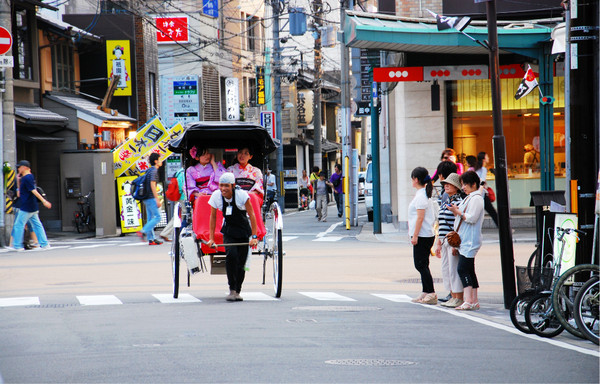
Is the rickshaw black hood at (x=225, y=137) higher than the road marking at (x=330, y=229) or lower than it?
higher

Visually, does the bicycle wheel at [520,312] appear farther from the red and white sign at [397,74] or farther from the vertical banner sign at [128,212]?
the vertical banner sign at [128,212]

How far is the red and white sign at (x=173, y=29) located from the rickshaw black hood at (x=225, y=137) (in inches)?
1178

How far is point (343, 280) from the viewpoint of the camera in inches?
578

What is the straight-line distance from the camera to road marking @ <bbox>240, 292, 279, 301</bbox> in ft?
39.4

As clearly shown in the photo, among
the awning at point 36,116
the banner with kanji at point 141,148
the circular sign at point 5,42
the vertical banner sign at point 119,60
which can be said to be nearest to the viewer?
the circular sign at point 5,42

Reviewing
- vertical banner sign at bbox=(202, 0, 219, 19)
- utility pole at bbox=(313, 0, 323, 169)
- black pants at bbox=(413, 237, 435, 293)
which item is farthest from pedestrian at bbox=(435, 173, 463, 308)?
vertical banner sign at bbox=(202, 0, 219, 19)

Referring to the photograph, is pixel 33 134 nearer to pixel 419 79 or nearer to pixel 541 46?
pixel 419 79

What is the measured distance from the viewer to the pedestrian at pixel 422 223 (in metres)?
11.5

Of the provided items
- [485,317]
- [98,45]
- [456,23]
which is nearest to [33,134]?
[98,45]

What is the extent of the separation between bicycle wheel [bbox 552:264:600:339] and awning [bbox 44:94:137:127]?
24332 millimetres

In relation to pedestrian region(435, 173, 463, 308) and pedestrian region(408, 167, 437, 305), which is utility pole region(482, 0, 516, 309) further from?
pedestrian region(408, 167, 437, 305)

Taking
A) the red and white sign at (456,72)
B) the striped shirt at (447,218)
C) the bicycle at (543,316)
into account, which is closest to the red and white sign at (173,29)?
the red and white sign at (456,72)

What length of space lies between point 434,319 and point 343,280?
4.56 meters

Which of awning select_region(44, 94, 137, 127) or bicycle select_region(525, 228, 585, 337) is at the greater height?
awning select_region(44, 94, 137, 127)
